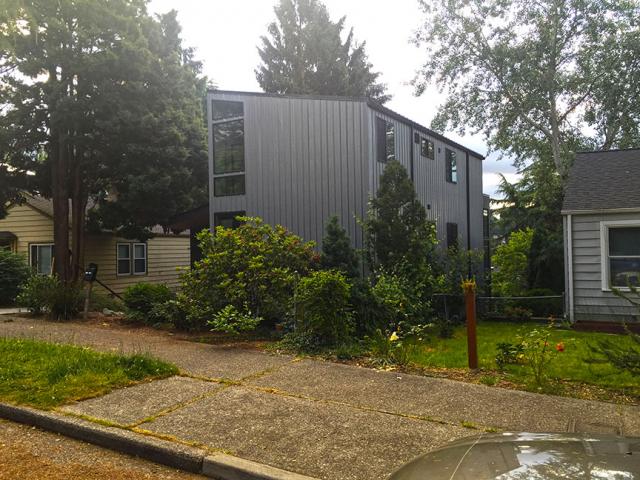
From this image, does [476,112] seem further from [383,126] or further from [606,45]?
[383,126]

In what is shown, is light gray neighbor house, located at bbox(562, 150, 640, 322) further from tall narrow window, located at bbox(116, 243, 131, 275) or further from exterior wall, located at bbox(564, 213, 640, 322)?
tall narrow window, located at bbox(116, 243, 131, 275)

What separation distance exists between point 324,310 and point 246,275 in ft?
7.02

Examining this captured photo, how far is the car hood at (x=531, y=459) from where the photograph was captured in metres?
2.10

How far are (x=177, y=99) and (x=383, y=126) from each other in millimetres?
7928

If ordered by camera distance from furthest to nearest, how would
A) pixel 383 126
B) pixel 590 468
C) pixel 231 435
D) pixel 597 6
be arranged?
pixel 597 6, pixel 383 126, pixel 231 435, pixel 590 468

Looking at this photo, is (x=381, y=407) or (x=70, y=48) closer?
(x=381, y=407)

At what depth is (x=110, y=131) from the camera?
1588 cm

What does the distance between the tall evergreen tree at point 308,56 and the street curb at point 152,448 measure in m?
32.3

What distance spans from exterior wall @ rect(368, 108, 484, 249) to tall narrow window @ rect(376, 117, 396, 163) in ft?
0.51

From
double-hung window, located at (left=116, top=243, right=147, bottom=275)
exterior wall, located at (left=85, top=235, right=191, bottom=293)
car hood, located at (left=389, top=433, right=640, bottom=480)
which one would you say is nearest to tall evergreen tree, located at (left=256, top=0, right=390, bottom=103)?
exterior wall, located at (left=85, top=235, right=191, bottom=293)

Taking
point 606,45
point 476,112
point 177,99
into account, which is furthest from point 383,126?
point 606,45

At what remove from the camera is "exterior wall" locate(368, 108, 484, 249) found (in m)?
13.8

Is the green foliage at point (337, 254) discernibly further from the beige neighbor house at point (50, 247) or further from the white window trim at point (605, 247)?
the beige neighbor house at point (50, 247)

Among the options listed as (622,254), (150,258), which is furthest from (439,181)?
(150,258)
